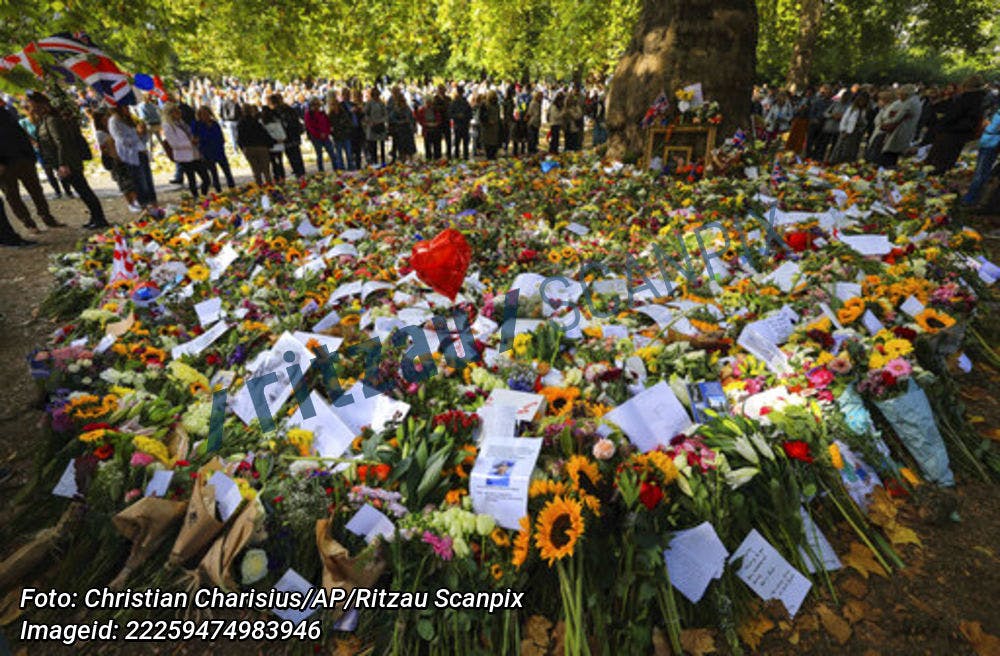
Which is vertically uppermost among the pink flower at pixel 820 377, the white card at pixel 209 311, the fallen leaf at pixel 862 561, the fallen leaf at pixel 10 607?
the pink flower at pixel 820 377

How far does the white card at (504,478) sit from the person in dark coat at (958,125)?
9.91 m

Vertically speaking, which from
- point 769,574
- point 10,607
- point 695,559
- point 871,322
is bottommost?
point 10,607

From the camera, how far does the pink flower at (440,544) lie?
227cm

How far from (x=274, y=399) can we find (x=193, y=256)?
13.2ft

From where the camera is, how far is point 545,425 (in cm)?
279

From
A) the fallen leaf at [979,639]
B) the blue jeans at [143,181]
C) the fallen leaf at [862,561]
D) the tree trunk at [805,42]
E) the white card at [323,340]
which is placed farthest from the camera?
the tree trunk at [805,42]

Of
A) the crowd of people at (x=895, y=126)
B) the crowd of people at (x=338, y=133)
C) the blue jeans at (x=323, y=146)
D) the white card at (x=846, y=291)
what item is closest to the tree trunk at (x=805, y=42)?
the crowd of people at (x=895, y=126)

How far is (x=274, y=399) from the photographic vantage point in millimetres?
3447

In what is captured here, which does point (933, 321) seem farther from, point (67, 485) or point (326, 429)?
point (67, 485)

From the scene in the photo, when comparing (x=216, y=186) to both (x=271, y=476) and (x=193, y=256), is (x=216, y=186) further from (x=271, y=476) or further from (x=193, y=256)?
(x=271, y=476)

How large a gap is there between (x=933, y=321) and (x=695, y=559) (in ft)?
8.70

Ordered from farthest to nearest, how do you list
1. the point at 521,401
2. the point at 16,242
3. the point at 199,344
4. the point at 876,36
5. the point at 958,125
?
the point at 876,36 → the point at 958,125 → the point at 16,242 → the point at 199,344 → the point at 521,401

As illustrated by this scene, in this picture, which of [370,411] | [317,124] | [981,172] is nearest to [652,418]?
[370,411]

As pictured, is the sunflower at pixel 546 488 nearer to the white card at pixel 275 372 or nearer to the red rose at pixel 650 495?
the red rose at pixel 650 495
